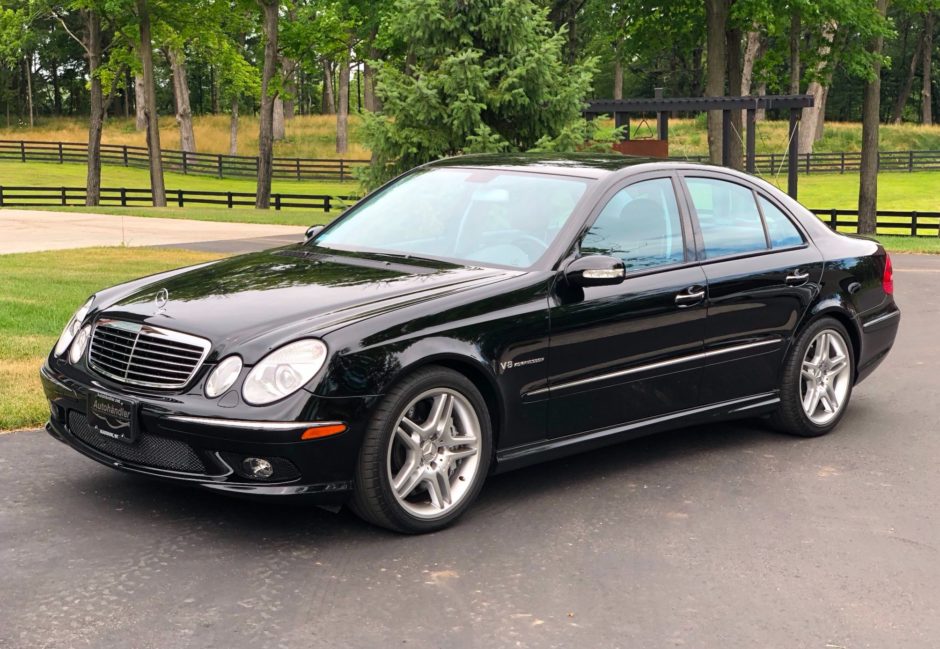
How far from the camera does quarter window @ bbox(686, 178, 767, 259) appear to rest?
258 inches

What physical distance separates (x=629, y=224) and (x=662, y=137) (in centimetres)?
2179

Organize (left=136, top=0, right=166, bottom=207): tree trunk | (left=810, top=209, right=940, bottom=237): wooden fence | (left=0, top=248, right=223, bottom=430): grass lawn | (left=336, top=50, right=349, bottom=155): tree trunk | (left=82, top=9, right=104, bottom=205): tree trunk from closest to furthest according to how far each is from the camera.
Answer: (left=0, top=248, right=223, bottom=430): grass lawn
(left=810, top=209, right=940, bottom=237): wooden fence
(left=136, top=0, right=166, bottom=207): tree trunk
(left=82, top=9, right=104, bottom=205): tree trunk
(left=336, top=50, right=349, bottom=155): tree trunk

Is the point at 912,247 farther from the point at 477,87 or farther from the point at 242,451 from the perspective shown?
the point at 242,451

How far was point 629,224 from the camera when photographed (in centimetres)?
618

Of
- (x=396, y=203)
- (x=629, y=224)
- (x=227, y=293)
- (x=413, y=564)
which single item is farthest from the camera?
(x=396, y=203)

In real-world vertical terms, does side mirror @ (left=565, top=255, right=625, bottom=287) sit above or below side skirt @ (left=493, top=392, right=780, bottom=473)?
above

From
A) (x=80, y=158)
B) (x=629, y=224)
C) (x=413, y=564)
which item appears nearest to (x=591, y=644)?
(x=413, y=564)

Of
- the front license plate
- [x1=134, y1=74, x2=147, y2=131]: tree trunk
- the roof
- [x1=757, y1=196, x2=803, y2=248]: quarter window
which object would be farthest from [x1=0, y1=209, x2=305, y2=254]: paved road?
[x1=134, y1=74, x2=147, y2=131]: tree trunk

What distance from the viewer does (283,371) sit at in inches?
190

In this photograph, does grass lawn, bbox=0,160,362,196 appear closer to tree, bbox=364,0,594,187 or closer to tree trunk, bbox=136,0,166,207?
tree trunk, bbox=136,0,166,207

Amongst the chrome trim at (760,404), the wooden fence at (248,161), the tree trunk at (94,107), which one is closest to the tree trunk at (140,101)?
the wooden fence at (248,161)

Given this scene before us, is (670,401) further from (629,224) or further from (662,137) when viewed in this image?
(662,137)

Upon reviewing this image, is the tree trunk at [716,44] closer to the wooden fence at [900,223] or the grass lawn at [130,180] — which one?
the wooden fence at [900,223]

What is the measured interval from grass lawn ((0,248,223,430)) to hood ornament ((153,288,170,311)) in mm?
2003
